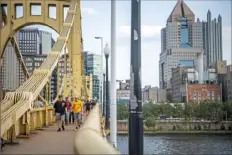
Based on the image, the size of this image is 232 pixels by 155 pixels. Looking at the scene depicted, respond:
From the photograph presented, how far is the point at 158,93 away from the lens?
150m

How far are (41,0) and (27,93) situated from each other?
23.4m

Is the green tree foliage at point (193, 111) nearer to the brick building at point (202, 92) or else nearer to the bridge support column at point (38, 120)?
the brick building at point (202, 92)

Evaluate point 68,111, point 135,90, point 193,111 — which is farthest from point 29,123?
point 193,111

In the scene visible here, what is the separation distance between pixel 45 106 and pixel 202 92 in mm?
107460

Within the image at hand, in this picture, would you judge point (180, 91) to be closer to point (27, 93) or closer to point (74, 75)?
point (74, 75)

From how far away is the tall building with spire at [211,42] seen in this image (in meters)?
153

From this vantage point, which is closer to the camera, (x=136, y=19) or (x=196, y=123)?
(x=136, y=19)

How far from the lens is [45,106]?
18.2 m

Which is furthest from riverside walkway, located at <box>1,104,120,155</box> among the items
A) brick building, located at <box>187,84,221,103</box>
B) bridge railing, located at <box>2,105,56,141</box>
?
→ brick building, located at <box>187,84,221,103</box>

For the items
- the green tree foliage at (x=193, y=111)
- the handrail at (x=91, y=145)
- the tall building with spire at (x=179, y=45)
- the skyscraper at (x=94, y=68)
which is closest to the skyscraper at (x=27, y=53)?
the skyscraper at (x=94, y=68)

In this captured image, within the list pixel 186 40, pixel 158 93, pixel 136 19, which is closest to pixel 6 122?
pixel 136 19

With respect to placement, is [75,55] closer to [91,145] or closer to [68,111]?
[68,111]

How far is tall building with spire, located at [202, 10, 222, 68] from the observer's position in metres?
153

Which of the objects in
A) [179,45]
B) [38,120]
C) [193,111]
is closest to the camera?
[38,120]
